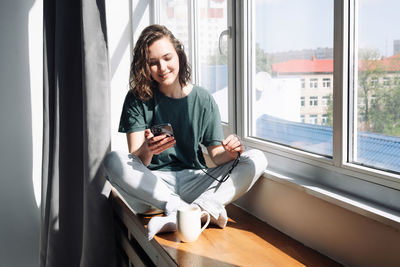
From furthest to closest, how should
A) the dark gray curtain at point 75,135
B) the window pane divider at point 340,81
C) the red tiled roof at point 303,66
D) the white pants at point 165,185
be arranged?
the dark gray curtain at point 75,135 < the white pants at point 165,185 < the red tiled roof at point 303,66 < the window pane divider at point 340,81

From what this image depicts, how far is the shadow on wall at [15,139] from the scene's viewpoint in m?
2.33

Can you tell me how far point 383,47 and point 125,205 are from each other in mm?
1094

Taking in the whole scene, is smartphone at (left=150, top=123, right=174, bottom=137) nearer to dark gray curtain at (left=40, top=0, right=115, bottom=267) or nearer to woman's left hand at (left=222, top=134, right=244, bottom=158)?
woman's left hand at (left=222, top=134, right=244, bottom=158)

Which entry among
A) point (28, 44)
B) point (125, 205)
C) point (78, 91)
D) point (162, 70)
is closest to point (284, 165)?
point (162, 70)

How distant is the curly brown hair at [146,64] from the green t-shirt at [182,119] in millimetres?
38

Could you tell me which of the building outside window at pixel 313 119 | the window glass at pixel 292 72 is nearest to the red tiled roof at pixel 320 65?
the window glass at pixel 292 72

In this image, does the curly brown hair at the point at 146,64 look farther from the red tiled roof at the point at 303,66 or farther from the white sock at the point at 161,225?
the white sock at the point at 161,225

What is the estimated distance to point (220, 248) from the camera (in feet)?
3.83

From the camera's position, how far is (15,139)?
7.79 feet

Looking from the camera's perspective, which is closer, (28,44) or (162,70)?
(162,70)

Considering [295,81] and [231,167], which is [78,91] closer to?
[231,167]

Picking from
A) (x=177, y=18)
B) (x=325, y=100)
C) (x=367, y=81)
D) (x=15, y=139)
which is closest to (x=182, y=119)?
(x=325, y=100)

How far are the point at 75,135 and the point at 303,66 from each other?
1.09 m

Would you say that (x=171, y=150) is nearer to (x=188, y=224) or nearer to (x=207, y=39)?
(x=188, y=224)
